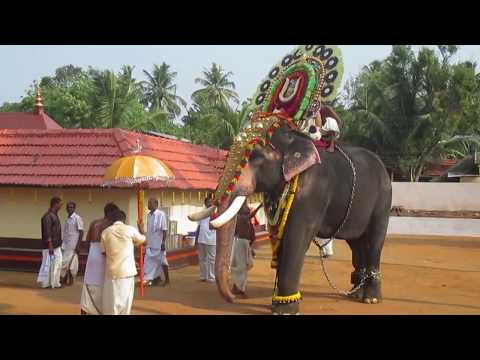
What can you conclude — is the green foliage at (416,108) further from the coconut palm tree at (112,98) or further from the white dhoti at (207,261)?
the white dhoti at (207,261)

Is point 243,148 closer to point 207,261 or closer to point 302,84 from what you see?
point 302,84

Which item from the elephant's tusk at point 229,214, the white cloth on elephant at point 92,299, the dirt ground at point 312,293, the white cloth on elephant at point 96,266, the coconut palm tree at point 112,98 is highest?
the coconut palm tree at point 112,98

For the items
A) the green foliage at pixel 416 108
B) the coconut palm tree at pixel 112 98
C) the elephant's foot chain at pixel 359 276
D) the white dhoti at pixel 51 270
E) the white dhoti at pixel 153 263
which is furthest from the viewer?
the green foliage at pixel 416 108

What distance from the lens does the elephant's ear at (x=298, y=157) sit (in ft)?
22.5

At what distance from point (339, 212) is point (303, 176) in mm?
1023

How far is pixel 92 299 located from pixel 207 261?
434cm

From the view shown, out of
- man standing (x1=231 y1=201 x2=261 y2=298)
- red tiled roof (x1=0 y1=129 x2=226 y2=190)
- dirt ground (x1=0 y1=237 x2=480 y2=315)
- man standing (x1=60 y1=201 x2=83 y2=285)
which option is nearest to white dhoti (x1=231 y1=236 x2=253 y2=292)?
man standing (x1=231 y1=201 x2=261 y2=298)

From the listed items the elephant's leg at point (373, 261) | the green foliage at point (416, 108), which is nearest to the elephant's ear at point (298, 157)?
the elephant's leg at point (373, 261)

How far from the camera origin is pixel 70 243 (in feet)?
32.6

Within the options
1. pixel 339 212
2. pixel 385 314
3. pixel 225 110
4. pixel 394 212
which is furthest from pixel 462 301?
pixel 394 212

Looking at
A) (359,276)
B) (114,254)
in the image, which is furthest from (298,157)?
(359,276)

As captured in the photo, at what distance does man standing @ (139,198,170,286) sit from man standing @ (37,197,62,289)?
153 centimetres

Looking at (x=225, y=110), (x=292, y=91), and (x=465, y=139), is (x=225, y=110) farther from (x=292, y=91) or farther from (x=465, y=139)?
(x=292, y=91)

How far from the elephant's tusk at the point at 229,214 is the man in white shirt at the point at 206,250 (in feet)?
12.8
